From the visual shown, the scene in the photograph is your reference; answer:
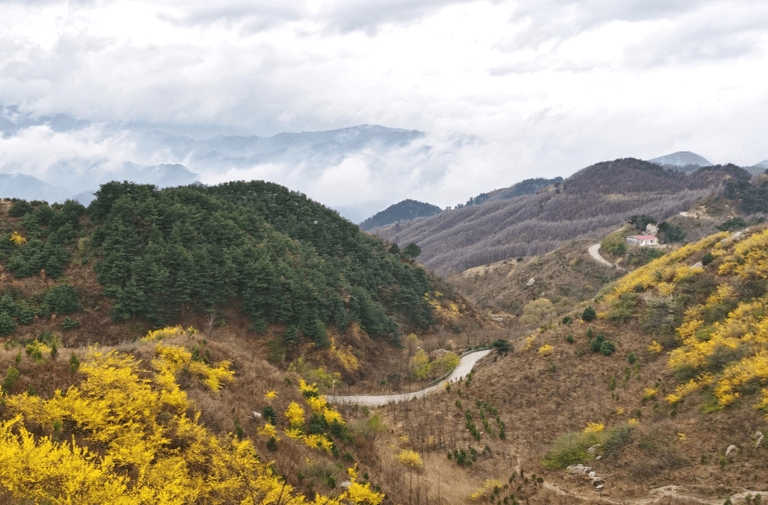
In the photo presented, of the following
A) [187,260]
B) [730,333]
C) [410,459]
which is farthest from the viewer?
[187,260]

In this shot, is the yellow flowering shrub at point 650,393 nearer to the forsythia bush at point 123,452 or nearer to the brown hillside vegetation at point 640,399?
the brown hillside vegetation at point 640,399

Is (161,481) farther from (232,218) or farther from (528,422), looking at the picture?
(232,218)

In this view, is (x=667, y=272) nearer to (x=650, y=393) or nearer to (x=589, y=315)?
(x=589, y=315)

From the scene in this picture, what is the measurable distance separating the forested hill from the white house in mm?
71853

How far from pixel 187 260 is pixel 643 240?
101210mm

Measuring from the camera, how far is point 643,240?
341 ft

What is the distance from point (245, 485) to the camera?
13.5 metres

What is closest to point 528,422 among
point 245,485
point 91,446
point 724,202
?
point 245,485

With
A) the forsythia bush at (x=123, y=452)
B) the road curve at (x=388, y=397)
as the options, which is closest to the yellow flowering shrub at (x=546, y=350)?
the road curve at (x=388, y=397)

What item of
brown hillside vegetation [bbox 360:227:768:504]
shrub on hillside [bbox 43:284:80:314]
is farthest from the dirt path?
shrub on hillside [bbox 43:284:80:314]

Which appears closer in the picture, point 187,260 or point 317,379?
point 317,379

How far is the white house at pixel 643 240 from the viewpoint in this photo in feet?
339

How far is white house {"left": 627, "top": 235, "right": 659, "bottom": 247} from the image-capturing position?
103 metres

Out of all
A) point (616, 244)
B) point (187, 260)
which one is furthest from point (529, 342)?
point (616, 244)
